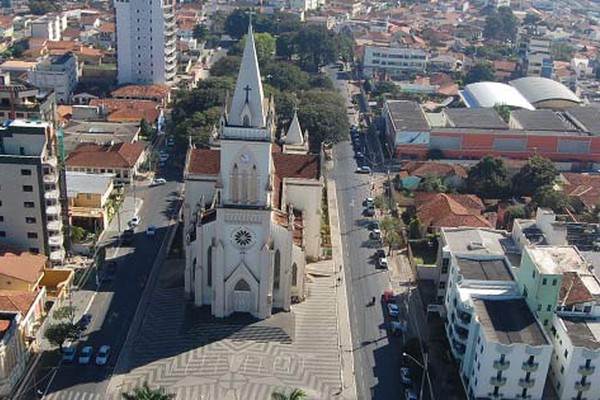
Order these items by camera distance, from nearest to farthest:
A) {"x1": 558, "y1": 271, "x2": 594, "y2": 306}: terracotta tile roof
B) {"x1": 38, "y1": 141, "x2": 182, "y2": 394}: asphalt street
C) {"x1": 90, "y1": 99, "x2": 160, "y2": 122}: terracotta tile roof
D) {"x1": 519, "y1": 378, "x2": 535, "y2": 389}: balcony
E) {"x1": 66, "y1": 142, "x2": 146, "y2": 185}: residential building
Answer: {"x1": 519, "y1": 378, "x2": 535, "y2": 389}: balcony < {"x1": 38, "y1": 141, "x2": 182, "y2": 394}: asphalt street < {"x1": 558, "y1": 271, "x2": 594, "y2": 306}: terracotta tile roof < {"x1": 66, "y1": 142, "x2": 146, "y2": 185}: residential building < {"x1": 90, "y1": 99, "x2": 160, "y2": 122}: terracotta tile roof

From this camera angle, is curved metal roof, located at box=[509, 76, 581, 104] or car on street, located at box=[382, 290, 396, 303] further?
curved metal roof, located at box=[509, 76, 581, 104]

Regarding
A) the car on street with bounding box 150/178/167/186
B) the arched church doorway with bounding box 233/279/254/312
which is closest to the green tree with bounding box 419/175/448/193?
the car on street with bounding box 150/178/167/186

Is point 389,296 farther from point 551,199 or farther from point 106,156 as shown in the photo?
point 106,156

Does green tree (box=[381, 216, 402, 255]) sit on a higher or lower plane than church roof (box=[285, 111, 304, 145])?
lower

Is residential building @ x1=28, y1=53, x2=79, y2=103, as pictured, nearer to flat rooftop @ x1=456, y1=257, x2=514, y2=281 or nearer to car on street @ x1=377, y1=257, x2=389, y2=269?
car on street @ x1=377, y1=257, x2=389, y2=269

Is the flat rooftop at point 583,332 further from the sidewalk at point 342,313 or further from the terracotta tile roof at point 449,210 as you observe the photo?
the terracotta tile roof at point 449,210

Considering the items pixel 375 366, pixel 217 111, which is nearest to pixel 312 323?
pixel 375 366

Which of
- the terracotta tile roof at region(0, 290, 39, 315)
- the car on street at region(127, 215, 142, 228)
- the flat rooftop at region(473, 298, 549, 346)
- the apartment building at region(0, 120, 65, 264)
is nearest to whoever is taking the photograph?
the flat rooftop at region(473, 298, 549, 346)
